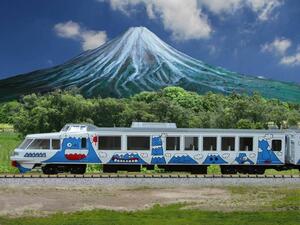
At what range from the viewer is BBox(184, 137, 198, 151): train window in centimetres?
3044

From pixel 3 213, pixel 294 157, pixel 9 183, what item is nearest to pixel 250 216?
pixel 3 213

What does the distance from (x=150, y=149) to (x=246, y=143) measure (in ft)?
18.1

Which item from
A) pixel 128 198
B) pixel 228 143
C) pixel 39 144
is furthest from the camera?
pixel 228 143

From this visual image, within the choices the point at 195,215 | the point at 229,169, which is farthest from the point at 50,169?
the point at 195,215

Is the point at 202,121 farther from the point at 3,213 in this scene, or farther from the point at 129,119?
the point at 3,213

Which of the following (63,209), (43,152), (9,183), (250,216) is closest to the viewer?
(250,216)

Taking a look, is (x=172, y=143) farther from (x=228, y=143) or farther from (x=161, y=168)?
(x=228, y=143)

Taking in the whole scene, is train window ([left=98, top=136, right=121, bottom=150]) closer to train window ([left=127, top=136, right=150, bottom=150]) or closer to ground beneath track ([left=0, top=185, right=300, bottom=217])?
train window ([left=127, top=136, right=150, bottom=150])

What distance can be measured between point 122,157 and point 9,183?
7.22 meters

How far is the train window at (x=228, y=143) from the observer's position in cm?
3062

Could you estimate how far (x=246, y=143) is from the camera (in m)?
30.9

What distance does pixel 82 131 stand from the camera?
30.3m

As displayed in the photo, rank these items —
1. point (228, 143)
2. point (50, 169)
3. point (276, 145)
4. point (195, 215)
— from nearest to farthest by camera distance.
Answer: point (195, 215) → point (50, 169) → point (228, 143) → point (276, 145)

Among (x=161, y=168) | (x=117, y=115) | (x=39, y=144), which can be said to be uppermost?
(x=117, y=115)
